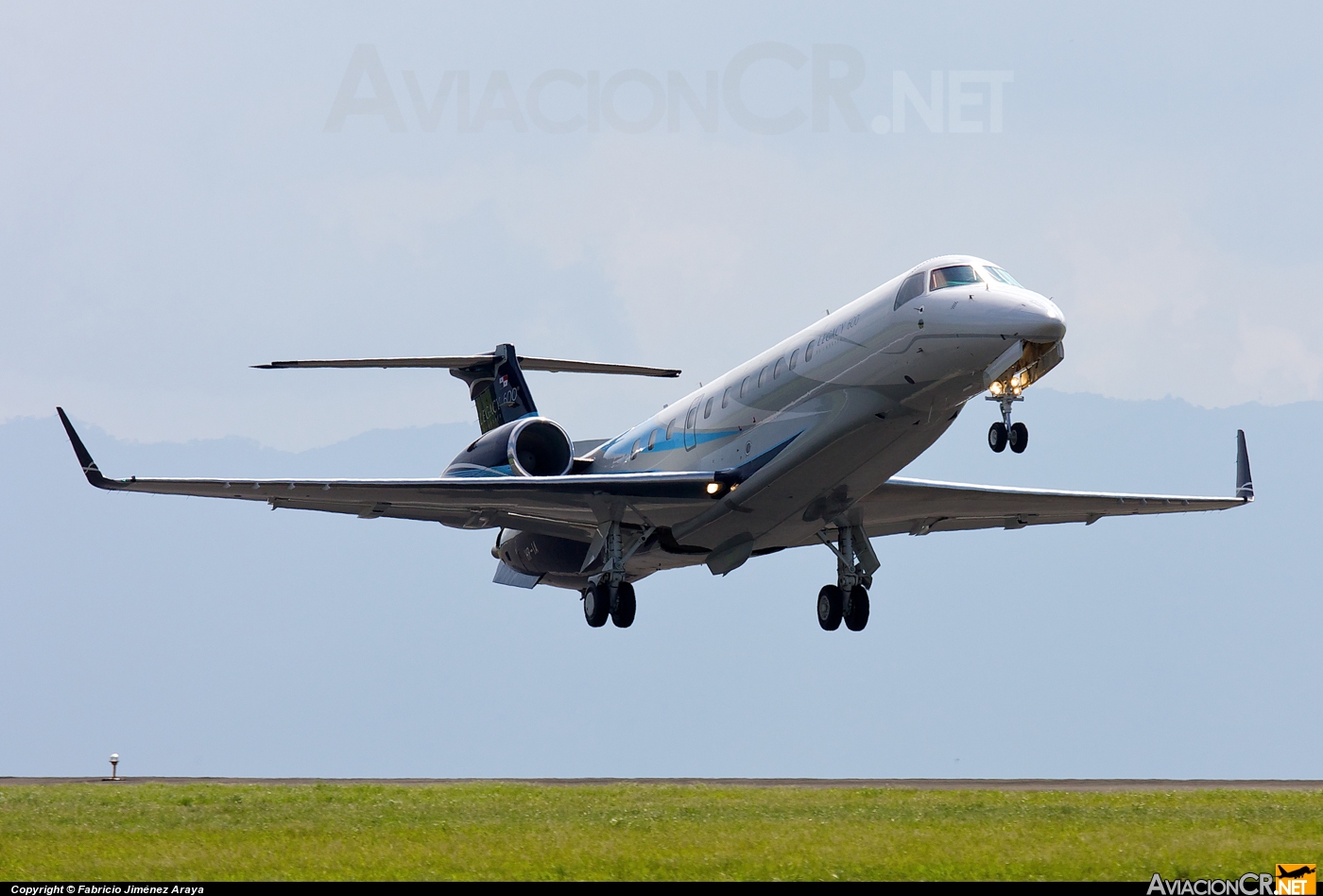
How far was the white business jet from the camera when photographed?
66.6 ft

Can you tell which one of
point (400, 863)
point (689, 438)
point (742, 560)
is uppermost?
point (689, 438)

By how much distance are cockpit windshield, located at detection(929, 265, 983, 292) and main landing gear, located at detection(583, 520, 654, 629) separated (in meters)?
7.63

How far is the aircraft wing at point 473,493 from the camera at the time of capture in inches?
941

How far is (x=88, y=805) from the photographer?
2217 centimetres

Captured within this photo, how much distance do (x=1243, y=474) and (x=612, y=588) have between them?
12.8m

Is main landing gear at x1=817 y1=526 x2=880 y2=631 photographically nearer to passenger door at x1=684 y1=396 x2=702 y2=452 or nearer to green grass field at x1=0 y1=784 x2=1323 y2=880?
passenger door at x1=684 y1=396 x2=702 y2=452

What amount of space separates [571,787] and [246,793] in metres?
5.20

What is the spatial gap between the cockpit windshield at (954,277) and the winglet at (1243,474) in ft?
36.8

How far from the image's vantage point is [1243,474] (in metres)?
29.2

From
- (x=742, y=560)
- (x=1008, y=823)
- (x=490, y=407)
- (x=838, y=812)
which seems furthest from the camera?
(x=490, y=407)

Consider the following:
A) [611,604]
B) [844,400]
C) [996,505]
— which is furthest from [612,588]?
[996,505]

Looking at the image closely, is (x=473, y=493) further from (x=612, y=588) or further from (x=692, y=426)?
A: (x=692, y=426)

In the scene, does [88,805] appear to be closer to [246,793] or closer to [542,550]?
[246,793]

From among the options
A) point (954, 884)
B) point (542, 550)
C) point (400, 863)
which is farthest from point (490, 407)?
point (954, 884)
